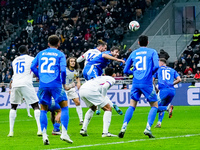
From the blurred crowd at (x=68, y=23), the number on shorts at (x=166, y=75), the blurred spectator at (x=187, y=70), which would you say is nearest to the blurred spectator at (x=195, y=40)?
the blurred spectator at (x=187, y=70)

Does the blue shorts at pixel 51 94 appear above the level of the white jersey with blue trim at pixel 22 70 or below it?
below

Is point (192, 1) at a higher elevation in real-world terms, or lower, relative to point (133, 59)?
higher

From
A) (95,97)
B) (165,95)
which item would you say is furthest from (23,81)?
(165,95)

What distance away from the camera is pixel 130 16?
3600cm

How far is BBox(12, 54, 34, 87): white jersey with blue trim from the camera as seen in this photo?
41.7 ft

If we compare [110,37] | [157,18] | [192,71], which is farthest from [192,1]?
[192,71]

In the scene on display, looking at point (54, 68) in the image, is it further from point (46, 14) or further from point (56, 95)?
point (46, 14)

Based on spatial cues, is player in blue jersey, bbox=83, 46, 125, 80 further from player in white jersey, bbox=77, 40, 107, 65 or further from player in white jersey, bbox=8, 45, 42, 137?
player in white jersey, bbox=8, 45, 42, 137

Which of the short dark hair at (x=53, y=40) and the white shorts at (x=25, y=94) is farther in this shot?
the white shorts at (x=25, y=94)

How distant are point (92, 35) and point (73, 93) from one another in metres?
19.6

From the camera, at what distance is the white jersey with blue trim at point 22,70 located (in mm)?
12711

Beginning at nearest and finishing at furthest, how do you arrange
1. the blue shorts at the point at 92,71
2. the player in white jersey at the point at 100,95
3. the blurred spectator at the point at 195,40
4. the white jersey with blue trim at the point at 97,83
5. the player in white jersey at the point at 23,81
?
the player in white jersey at the point at 100,95 → the white jersey with blue trim at the point at 97,83 → the player in white jersey at the point at 23,81 → the blue shorts at the point at 92,71 → the blurred spectator at the point at 195,40

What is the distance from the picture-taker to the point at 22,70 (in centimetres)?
1277

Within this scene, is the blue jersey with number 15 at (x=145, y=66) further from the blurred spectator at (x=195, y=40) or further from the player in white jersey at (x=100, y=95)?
the blurred spectator at (x=195, y=40)
